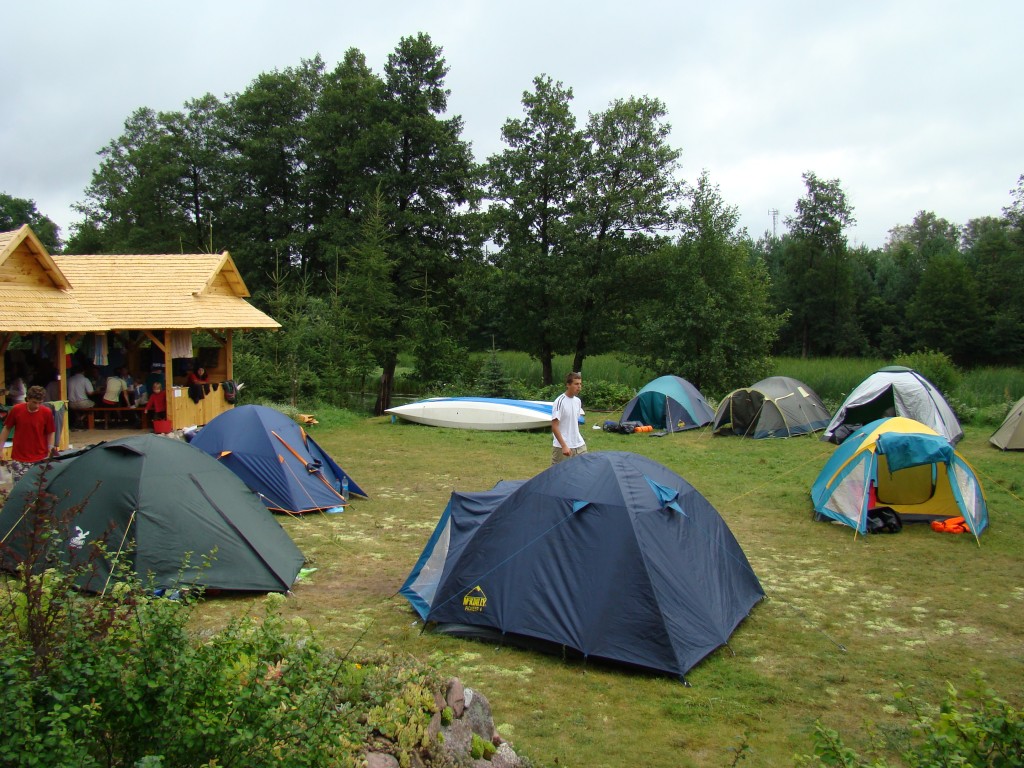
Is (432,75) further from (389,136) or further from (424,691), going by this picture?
(424,691)

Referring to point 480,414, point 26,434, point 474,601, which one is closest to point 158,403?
point 26,434

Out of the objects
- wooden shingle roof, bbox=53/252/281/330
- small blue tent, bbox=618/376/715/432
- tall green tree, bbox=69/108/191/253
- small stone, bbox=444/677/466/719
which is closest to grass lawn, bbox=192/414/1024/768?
small stone, bbox=444/677/466/719

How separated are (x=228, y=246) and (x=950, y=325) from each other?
35.1m

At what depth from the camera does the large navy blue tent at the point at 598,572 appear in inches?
232

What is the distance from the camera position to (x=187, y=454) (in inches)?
303

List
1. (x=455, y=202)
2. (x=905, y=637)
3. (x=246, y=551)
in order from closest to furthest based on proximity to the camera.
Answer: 1. (x=905, y=637)
2. (x=246, y=551)
3. (x=455, y=202)

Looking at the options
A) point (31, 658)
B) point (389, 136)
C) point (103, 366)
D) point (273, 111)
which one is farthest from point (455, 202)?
point (31, 658)

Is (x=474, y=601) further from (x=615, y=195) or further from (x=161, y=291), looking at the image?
(x=615, y=195)

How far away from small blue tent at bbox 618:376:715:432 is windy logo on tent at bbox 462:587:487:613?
12.5m

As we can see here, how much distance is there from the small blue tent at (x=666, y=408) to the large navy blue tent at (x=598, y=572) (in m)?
11.8

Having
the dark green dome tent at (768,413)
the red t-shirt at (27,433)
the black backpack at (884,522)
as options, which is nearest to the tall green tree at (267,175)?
the dark green dome tent at (768,413)

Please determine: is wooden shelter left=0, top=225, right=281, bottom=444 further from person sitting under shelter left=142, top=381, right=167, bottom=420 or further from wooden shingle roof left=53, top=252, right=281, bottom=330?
person sitting under shelter left=142, top=381, right=167, bottom=420

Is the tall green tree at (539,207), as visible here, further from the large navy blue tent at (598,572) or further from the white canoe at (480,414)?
the large navy blue tent at (598,572)

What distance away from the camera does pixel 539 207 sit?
82.1ft
